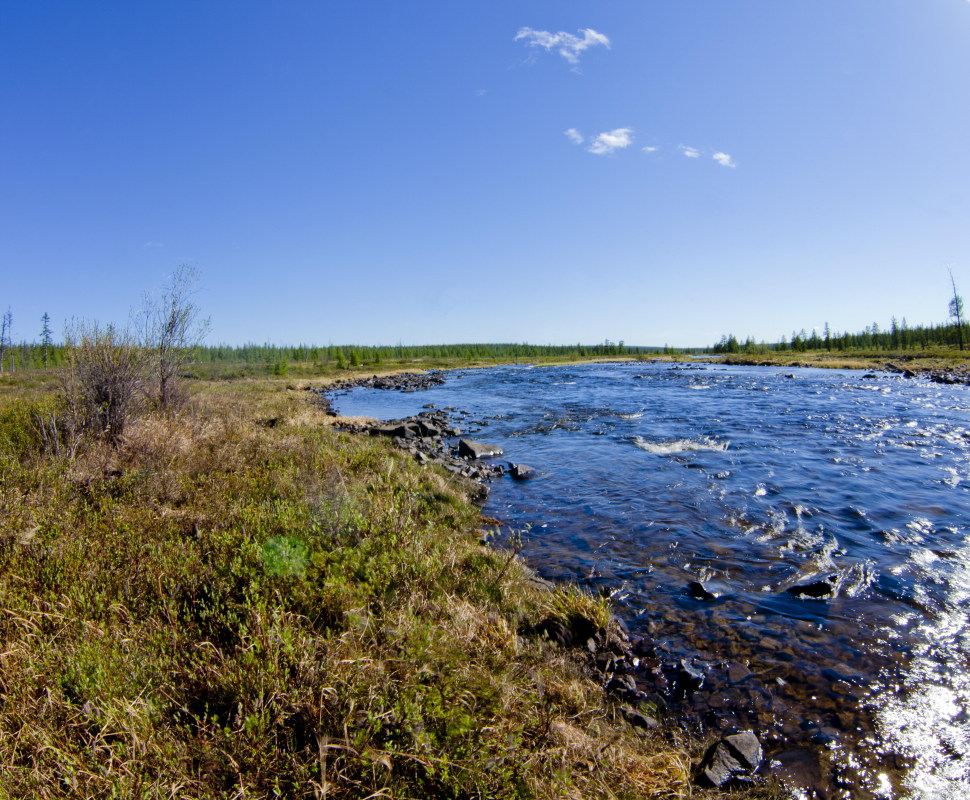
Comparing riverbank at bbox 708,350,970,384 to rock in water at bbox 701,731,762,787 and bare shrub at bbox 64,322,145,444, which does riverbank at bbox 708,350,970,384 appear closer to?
rock in water at bbox 701,731,762,787

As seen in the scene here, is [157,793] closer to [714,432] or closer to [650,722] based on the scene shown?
[650,722]

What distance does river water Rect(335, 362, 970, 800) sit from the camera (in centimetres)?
437

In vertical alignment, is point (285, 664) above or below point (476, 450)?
above

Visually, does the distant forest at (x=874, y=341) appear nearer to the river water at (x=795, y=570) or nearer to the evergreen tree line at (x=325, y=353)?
the evergreen tree line at (x=325, y=353)

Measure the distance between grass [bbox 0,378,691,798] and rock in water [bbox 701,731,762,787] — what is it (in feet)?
0.77

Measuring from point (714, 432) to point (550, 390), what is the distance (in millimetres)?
21579

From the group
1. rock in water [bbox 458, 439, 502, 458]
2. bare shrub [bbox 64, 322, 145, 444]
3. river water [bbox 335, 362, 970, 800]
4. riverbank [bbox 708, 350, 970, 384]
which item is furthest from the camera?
riverbank [bbox 708, 350, 970, 384]

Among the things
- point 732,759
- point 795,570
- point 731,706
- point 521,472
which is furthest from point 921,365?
point 732,759

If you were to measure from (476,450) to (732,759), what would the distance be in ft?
40.5

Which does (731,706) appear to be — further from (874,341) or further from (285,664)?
(874,341)

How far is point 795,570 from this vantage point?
7457mm

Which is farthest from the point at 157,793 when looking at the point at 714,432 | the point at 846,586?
the point at 714,432

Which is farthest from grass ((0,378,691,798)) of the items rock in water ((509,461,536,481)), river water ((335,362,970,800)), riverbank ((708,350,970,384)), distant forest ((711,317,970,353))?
distant forest ((711,317,970,353))

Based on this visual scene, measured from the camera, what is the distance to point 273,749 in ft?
9.66
